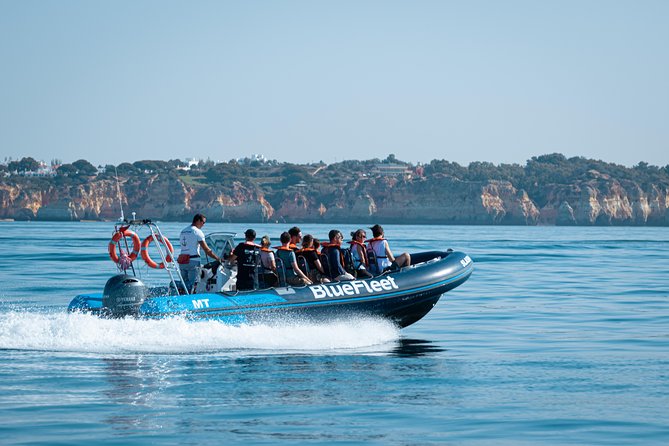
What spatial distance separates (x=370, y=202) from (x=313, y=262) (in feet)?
390

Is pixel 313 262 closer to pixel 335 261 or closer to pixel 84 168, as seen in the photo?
pixel 335 261

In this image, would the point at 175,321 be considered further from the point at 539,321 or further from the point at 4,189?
the point at 4,189

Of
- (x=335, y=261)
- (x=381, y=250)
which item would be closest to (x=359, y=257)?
(x=381, y=250)

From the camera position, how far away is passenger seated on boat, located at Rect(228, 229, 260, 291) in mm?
12688

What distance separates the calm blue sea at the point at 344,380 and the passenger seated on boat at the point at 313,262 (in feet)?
2.24

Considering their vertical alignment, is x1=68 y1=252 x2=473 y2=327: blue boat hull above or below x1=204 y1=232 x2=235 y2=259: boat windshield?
below

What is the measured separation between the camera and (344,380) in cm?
1034

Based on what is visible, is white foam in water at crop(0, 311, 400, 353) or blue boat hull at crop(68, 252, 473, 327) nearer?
white foam in water at crop(0, 311, 400, 353)

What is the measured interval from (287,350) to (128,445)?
4.90 m

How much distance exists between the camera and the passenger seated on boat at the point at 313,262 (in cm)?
1330

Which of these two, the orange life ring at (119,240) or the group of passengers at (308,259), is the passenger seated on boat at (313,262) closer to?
the group of passengers at (308,259)

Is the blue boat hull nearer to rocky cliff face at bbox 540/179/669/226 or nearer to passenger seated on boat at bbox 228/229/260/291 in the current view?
passenger seated on boat at bbox 228/229/260/291

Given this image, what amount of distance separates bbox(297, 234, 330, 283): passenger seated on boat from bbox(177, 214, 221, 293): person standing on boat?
1.20 m

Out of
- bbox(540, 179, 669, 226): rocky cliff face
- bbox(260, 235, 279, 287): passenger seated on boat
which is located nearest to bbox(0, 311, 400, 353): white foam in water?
bbox(260, 235, 279, 287): passenger seated on boat
